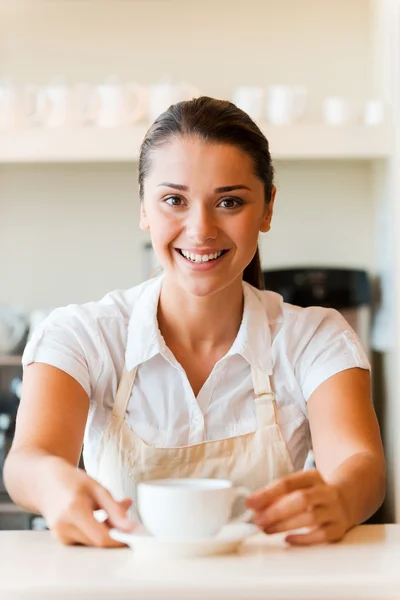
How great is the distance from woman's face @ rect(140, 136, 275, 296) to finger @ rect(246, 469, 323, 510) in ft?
1.39

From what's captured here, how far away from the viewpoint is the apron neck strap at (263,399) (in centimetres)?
139

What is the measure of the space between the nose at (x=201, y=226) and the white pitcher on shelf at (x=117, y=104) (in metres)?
1.60

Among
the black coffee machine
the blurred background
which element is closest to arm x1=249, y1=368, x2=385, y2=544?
the black coffee machine

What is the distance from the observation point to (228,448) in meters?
1.37

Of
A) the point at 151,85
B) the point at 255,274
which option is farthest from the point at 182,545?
the point at 151,85

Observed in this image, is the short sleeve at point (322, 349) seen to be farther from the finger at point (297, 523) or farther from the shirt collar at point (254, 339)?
the finger at point (297, 523)

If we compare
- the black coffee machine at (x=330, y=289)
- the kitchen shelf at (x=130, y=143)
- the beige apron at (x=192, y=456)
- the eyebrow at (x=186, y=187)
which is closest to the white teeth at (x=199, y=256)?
the eyebrow at (x=186, y=187)

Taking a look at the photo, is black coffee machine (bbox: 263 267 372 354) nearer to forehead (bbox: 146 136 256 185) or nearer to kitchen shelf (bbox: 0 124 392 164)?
kitchen shelf (bbox: 0 124 392 164)

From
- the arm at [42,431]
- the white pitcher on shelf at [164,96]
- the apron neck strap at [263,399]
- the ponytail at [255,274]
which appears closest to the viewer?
the arm at [42,431]

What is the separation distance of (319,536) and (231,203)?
552mm

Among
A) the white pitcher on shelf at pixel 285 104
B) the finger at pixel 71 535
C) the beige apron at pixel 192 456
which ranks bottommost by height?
the beige apron at pixel 192 456

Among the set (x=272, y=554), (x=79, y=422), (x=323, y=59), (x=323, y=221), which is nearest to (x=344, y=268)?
(x=323, y=221)

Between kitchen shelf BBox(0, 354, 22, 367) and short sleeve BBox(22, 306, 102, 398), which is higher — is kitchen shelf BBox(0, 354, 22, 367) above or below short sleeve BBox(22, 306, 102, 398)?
below

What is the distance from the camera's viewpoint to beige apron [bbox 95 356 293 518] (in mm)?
1357
